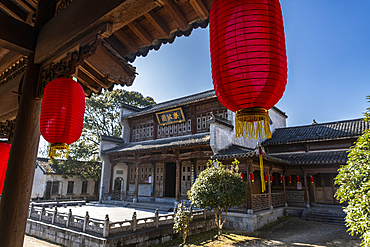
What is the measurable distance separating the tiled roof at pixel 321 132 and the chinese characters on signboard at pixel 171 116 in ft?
18.1

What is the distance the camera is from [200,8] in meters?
2.69

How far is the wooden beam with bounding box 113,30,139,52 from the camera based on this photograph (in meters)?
3.37

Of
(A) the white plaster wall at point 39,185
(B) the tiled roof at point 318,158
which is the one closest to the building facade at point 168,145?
(B) the tiled roof at point 318,158

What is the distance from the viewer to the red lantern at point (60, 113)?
279 cm

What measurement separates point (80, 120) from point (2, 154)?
236cm

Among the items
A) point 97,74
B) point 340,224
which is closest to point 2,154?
point 97,74

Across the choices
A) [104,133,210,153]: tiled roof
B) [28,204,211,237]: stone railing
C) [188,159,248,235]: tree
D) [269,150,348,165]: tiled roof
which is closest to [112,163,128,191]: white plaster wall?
[104,133,210,153]: tiled roof

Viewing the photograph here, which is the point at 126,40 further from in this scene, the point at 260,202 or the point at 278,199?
the point at 278,199

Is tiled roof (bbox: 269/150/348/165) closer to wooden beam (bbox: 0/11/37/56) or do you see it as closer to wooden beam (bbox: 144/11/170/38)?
wooden beam (bbox: 144/11/170/38)

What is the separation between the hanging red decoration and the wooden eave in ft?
3.12

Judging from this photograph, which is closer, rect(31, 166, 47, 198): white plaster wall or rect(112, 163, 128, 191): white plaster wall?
rect(112, 163, 128, 191): white plaster wall

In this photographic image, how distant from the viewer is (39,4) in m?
3.41

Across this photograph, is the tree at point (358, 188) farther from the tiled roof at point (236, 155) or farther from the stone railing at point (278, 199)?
the stone railing at point (278, 199)

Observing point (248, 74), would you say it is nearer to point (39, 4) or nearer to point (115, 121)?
point (39, 4)
